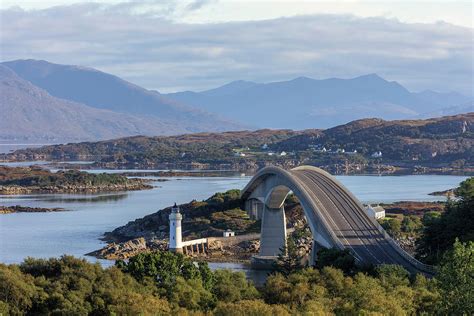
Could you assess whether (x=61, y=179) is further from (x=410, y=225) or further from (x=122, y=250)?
(x=410, y=225)

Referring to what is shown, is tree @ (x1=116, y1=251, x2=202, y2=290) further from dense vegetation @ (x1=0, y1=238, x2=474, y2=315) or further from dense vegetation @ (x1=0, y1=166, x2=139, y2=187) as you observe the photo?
dense vegetation @ (x1=0, y1=166, x2=139, y2=187)

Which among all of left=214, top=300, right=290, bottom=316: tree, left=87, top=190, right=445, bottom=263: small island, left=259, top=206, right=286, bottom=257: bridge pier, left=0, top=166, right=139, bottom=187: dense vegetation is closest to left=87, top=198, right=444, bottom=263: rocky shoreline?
left=87, top=190, right=445, bottom=263: small island

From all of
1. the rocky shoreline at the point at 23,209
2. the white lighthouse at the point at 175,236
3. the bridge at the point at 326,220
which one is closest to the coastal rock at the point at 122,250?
the white lighthouse at the point at 175,236

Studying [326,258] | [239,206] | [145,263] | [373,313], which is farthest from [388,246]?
[239,206]

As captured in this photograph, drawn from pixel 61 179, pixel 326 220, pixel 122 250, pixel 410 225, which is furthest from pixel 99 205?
pixel 326 220

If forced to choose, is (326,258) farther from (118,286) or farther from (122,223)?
(122,223)

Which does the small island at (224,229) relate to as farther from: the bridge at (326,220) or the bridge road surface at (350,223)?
the bridge road surface at (350,223)

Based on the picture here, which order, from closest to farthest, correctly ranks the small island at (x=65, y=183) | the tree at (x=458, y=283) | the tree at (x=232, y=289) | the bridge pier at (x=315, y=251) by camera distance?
1. the tree at (x=458, y=283)
2. the tree at (x=232, y=289)
3. the bridge pier at (x=315, y=251)
4. the small island at (x=65, y=183)
